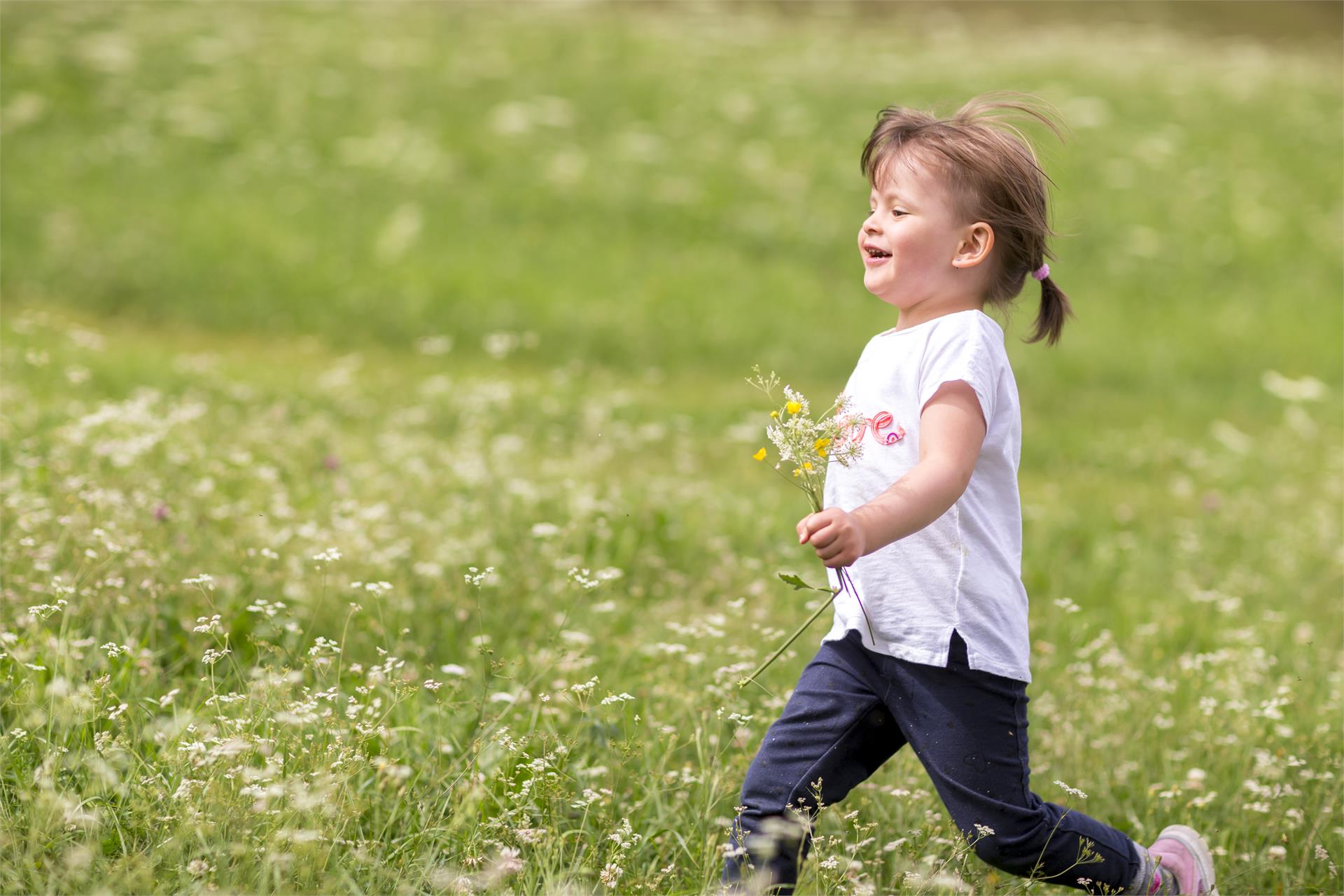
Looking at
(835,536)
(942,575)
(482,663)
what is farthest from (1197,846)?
(482,663)

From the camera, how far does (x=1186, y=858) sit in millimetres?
3158

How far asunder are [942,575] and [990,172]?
973 millimetres

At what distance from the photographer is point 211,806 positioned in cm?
251

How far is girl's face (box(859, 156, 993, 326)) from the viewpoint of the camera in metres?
2.87

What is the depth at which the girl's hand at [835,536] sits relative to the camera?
2361 millimetres

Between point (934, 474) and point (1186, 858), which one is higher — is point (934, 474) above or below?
above

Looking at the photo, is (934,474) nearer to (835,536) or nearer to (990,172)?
(835,536)

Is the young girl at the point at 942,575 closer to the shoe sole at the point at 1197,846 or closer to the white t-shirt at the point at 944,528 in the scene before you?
the white t-shirt at the point at 944,528

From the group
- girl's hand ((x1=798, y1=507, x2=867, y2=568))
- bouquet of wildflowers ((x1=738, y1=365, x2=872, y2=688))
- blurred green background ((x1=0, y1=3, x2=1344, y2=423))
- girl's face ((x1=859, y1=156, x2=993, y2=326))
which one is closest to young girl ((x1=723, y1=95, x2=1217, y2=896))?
girl's face ((x1=859, y1=156, x2=993, y2=326))

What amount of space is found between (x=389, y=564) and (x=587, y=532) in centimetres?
110

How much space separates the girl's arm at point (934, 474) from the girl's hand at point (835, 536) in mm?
27

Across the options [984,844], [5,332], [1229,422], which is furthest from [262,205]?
[984,844]

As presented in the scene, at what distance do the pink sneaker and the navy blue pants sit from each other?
1.07 ft

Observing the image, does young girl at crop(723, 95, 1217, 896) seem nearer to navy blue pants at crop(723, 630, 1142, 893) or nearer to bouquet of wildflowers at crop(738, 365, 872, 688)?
navy blue pants at crop(723, 630, 1142, 893)
